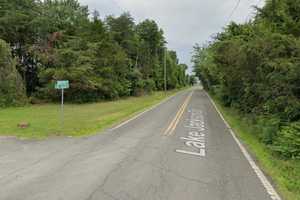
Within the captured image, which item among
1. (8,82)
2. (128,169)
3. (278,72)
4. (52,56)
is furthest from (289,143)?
(52,56)

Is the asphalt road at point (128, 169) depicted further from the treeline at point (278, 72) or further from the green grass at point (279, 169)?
the treeline at point (278, 72)

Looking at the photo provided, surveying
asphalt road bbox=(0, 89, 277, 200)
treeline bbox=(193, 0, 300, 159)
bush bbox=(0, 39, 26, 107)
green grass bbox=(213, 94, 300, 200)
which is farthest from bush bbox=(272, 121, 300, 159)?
bush bbox=(0, 39, 26, 107)

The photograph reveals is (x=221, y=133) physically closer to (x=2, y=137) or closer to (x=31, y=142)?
(x=31, y=142)

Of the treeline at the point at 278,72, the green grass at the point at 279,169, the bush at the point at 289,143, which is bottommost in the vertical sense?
the green grass at the point at 279,169

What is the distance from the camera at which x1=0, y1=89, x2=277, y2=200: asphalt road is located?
5547 mm

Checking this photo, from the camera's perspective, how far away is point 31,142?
1116 centimetres

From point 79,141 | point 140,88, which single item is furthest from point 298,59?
point 140,88

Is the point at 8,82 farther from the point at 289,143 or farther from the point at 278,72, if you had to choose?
the point at 289,143

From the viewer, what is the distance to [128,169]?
718cm

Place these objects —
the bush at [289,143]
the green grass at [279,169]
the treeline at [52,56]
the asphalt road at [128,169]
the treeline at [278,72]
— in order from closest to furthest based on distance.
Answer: the asphalt road at [128,169]
the green grass at [279,169]
the bush at [289,143]
the treeline at [278,72]
the treeline at [52,56]

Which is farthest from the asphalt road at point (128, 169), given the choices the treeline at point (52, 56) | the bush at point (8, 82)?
the treeline at point (52, 56)

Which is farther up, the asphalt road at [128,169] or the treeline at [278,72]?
the treeline at [278,72]

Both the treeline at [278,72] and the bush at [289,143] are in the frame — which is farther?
the treeline at [278,72]

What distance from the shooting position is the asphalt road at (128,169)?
555 cm
